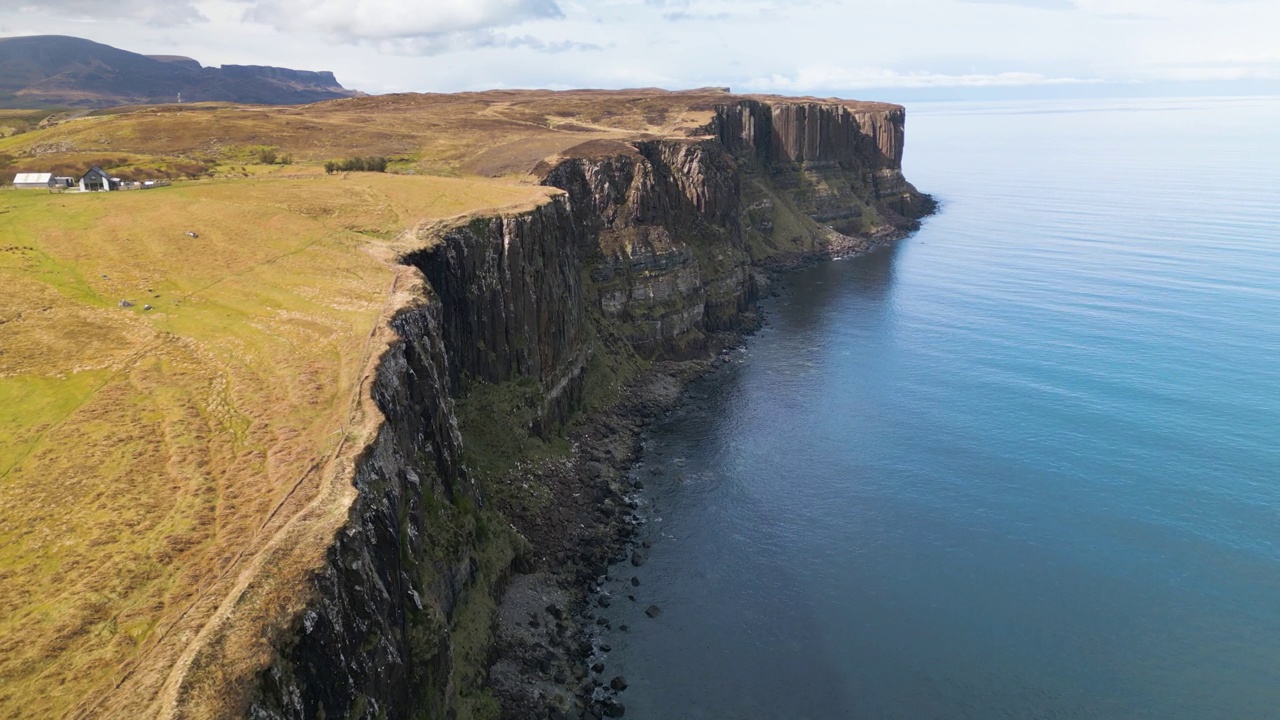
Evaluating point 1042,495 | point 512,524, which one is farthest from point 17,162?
point 1042,495

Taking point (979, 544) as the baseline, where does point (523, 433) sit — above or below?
above

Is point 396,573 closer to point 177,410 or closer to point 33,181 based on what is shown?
point 177,410

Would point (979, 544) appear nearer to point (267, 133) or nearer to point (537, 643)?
point (537, 643)

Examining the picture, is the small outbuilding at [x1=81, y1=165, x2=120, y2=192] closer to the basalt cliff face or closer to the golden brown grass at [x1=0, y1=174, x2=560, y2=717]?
the golden brown grass at [x1=0, y1=174, x2=560, y2=717]

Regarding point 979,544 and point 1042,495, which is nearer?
point 979,544

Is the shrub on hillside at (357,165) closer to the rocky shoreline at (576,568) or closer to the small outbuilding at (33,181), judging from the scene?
the small outbuilding at (33,181)

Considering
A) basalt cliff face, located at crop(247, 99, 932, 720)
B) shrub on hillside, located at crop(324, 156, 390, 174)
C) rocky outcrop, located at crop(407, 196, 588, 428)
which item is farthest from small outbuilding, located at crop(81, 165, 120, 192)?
rocky outcrop, located at crop(407, 196, 588, 428)

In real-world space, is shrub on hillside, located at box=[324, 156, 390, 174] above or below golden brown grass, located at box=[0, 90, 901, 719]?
above
